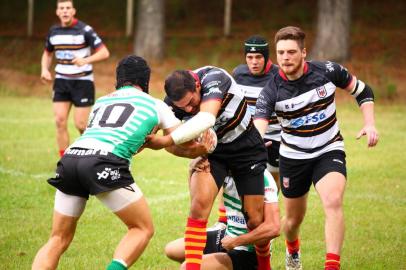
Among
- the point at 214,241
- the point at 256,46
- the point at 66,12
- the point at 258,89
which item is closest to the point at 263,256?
the point at 214,241

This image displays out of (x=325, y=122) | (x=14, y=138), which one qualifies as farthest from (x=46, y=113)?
(x=325, y=122)

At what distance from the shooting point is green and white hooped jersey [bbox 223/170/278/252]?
23.0 feet

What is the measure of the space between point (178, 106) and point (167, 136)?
0.50m

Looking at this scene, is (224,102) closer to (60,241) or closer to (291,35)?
(291,35)

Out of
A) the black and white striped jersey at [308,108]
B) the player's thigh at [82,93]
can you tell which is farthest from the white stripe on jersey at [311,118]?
the player's thigh at [82,93]

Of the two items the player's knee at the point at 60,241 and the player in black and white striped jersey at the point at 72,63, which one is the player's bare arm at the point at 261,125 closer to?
the player's knee at the point at 60,241

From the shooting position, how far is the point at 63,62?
13086mm

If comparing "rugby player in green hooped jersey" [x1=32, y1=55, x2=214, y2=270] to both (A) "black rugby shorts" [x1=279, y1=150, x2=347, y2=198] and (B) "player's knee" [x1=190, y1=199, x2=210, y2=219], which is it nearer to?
(B) "player's knee" [x1=190, y1=199, x2=210, y2=219]

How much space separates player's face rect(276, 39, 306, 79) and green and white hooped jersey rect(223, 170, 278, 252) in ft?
3.18

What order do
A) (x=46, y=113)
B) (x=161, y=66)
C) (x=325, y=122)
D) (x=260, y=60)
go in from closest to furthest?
(x=325, y=122)
(x=260, y=60)
(x=46, y=113)
(x=161, y=66)

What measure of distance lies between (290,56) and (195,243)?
192 centimetres

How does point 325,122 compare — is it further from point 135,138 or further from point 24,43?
point 24,43

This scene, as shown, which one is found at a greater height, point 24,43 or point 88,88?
point 88,88

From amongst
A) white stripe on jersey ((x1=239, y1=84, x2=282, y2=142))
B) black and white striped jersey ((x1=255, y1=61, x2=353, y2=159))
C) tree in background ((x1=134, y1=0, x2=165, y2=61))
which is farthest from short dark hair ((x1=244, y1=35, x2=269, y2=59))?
tree in background ((x1=134, y1=0, x2=165, y2=61))
